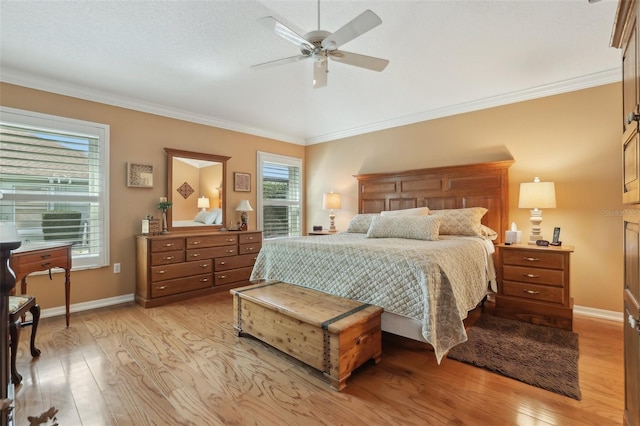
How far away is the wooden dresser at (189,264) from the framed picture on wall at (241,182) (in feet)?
2.71

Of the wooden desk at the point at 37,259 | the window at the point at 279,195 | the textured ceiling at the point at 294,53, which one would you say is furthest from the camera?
the window at the point at 279,195

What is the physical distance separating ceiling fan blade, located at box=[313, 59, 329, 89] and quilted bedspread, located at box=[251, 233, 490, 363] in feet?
4.68

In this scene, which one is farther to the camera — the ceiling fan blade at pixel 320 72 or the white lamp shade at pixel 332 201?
the white lamp shade at pixel 332 201

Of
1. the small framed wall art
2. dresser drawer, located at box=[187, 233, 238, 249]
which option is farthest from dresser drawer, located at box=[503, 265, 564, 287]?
the small framed wall art

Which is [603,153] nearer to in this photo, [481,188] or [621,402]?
[481,188]

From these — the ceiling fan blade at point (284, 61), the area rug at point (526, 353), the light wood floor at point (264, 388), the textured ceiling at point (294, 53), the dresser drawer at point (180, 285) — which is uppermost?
the textured ceiling at point (294, 53)

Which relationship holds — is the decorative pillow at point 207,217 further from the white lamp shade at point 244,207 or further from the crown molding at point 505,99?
the crown molding at point 505,99

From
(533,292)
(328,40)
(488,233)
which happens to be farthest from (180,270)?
(533,292)

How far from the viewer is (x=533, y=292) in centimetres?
302

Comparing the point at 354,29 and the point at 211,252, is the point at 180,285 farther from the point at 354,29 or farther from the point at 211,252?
the point at 354,29

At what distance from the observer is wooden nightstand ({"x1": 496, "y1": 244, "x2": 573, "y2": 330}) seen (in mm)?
2865

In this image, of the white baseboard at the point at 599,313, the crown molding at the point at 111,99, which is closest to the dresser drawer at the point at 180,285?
the crown molding at the point at 111,99

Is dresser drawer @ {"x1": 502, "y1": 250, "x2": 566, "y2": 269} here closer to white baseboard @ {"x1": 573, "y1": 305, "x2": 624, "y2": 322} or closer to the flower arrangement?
white baseboard @ {"x1": 573, "y1": 305, "x2": 624, "y2": 322}

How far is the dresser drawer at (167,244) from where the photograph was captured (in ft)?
11.8
